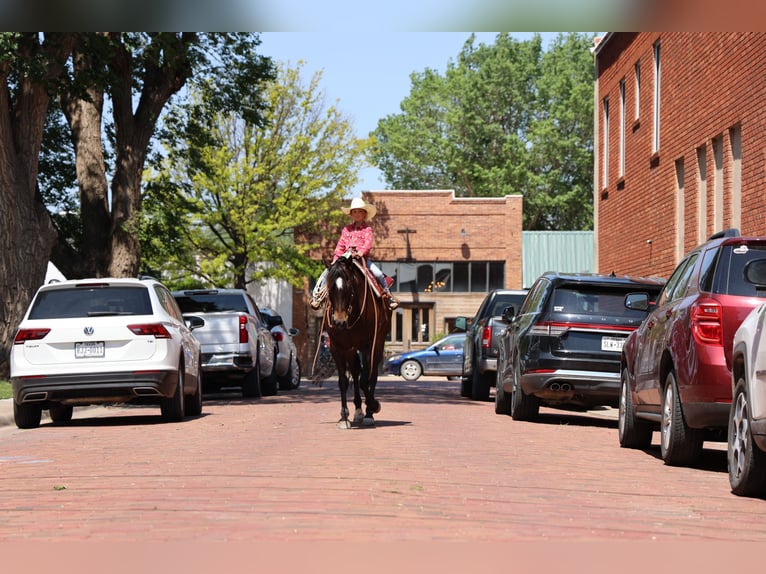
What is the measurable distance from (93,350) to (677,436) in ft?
26.7

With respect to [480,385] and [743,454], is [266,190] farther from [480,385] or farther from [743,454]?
[743,454]

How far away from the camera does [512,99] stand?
240ft

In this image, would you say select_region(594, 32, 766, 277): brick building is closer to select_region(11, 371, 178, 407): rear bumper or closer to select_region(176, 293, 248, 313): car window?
select_region(176, 293, 248, 313): car window

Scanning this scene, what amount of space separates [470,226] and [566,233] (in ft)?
14.3

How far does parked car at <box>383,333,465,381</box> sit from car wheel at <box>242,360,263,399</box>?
20.8m

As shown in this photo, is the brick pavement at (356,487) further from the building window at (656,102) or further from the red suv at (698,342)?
the building window at (656,102)

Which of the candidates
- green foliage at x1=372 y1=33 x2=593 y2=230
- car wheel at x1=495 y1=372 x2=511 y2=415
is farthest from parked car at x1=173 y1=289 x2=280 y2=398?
green foliage at x1=372 y1=33 x2=593 y2=230

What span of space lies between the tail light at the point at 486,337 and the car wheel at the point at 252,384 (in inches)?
158

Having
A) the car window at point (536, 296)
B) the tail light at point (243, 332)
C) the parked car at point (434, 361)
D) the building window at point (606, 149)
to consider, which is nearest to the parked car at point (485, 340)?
the tail light at point (243, 332)

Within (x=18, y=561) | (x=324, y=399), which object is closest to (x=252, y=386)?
(x=324, y=399)

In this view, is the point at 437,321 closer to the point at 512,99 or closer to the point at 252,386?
the point at 512,99

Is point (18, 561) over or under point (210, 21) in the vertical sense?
under

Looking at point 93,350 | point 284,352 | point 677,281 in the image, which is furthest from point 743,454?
point 284,352

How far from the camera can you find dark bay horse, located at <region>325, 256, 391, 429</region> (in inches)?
591
